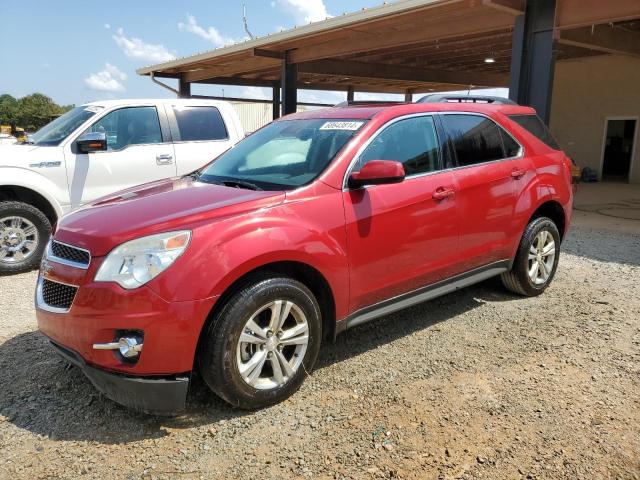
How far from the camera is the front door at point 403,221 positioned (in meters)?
3.43

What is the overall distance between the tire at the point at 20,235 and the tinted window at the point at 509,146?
5026mm

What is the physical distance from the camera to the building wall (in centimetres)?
1639

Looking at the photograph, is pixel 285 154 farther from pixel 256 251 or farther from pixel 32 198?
pixel 32 198

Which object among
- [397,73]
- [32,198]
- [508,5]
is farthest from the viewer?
[397,73]

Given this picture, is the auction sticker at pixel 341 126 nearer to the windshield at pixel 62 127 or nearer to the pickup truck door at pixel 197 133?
the pickup truck door at pixel 197 133

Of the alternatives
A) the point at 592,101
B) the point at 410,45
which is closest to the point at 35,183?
the point at 410,45

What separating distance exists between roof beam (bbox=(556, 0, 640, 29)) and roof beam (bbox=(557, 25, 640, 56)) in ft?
5.39

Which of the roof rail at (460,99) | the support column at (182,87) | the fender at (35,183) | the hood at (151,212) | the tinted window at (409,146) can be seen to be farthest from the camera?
the support column at (182,87)

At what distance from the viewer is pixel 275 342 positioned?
306 centimetres

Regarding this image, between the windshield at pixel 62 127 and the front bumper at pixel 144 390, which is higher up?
the windshield at pixel 62 127

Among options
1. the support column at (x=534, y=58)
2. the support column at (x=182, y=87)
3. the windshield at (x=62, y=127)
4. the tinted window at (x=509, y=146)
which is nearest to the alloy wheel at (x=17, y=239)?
the windshield at (x=62, y=127)

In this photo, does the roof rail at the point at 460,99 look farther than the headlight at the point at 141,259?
Yes

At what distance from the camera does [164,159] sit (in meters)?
6.66

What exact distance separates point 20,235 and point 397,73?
15075 millimetres
